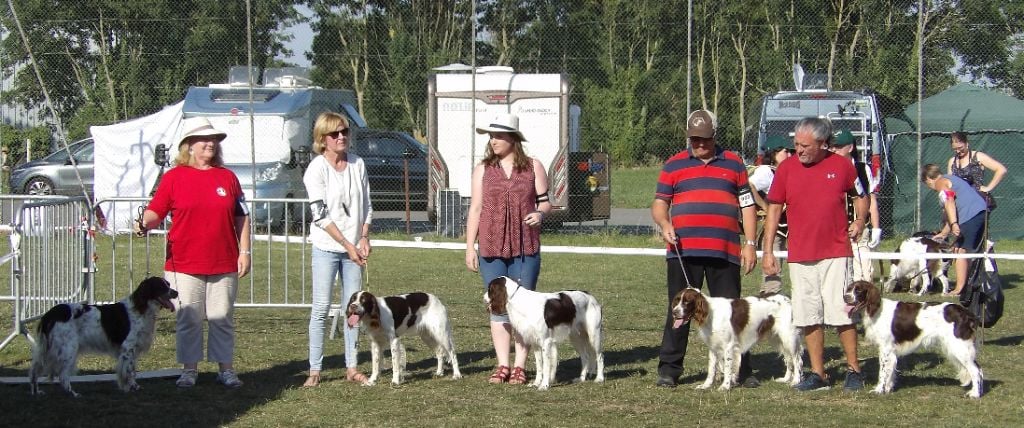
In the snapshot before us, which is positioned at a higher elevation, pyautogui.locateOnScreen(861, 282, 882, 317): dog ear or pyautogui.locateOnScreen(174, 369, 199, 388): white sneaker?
pyautogui.locateOnScreen(861, 282, 882, 317): dog ear

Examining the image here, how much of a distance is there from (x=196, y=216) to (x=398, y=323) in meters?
1.37

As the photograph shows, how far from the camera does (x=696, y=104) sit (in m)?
18.5

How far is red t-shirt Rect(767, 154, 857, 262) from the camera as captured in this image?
6465mm

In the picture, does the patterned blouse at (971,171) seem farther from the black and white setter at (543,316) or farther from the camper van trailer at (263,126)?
the camper van trailer at (263,126)

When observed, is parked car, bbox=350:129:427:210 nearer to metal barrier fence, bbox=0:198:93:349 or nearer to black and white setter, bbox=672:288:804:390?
metal barrier fence, bbox=0:198:93:349

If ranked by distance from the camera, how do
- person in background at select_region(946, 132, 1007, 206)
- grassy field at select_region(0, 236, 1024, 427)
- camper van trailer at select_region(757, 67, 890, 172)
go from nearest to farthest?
grassy field at select_region(0, 236, 1024, 427) < person in background at select_region(946, 132, 1007, 206) < camper van trailer at select_region(757, 67, 890, 172)

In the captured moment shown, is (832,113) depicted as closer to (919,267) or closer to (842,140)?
(919,267)

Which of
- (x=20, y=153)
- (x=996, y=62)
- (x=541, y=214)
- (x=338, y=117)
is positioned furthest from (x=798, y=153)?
(x=20, y=153)

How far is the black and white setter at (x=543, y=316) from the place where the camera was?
670 centimetres

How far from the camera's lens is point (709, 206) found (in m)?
6.65

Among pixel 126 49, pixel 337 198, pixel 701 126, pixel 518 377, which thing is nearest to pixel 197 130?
pixel 337 198

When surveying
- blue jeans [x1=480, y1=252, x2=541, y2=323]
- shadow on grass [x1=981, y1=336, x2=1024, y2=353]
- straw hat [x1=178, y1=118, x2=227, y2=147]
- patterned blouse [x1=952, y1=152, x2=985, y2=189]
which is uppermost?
straw hat [x1=178, y1=118, x2=227, y2=147]

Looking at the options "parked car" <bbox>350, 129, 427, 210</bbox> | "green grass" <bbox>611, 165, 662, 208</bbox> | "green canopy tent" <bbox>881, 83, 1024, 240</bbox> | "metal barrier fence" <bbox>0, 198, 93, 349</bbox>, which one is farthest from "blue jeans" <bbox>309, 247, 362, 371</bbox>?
"green grass" <bbox>611, 165, 662, 208</bbox>

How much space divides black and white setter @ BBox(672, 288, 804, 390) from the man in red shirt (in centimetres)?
23
